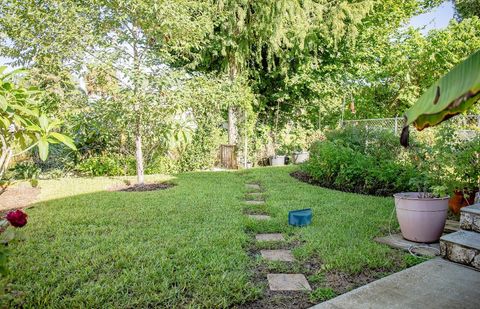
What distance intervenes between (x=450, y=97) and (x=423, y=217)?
270cm

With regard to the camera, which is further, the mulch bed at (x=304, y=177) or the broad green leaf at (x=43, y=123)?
the mulch bed at (x=304, y=177)

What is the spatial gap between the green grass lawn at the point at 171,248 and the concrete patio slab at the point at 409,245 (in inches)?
7.1

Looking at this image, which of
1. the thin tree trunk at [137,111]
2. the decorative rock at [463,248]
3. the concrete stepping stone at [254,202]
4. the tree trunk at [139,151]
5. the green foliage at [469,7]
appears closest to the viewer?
the decorative rock at [463,248]

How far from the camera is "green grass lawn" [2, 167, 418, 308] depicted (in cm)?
228

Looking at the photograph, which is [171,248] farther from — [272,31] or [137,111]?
[272,31]

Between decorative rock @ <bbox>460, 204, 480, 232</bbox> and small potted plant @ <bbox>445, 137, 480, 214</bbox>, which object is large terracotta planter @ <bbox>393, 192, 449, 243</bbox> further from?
small potted plant @ <bbox>445, 137, 480, 214</bbox>

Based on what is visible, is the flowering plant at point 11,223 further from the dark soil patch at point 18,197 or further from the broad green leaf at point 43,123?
the dark soil patch at point 18,197

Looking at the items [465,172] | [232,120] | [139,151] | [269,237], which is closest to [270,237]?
[269,237]

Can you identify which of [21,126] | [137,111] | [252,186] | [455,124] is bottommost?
[252,186]

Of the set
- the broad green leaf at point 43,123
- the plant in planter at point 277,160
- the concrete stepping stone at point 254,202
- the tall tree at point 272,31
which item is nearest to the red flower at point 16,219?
the broad green leaf at point 43,123

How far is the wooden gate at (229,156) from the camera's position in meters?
10.8

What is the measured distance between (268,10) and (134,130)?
615 cm

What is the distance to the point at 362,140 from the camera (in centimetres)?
704

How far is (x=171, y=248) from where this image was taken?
311 cm
